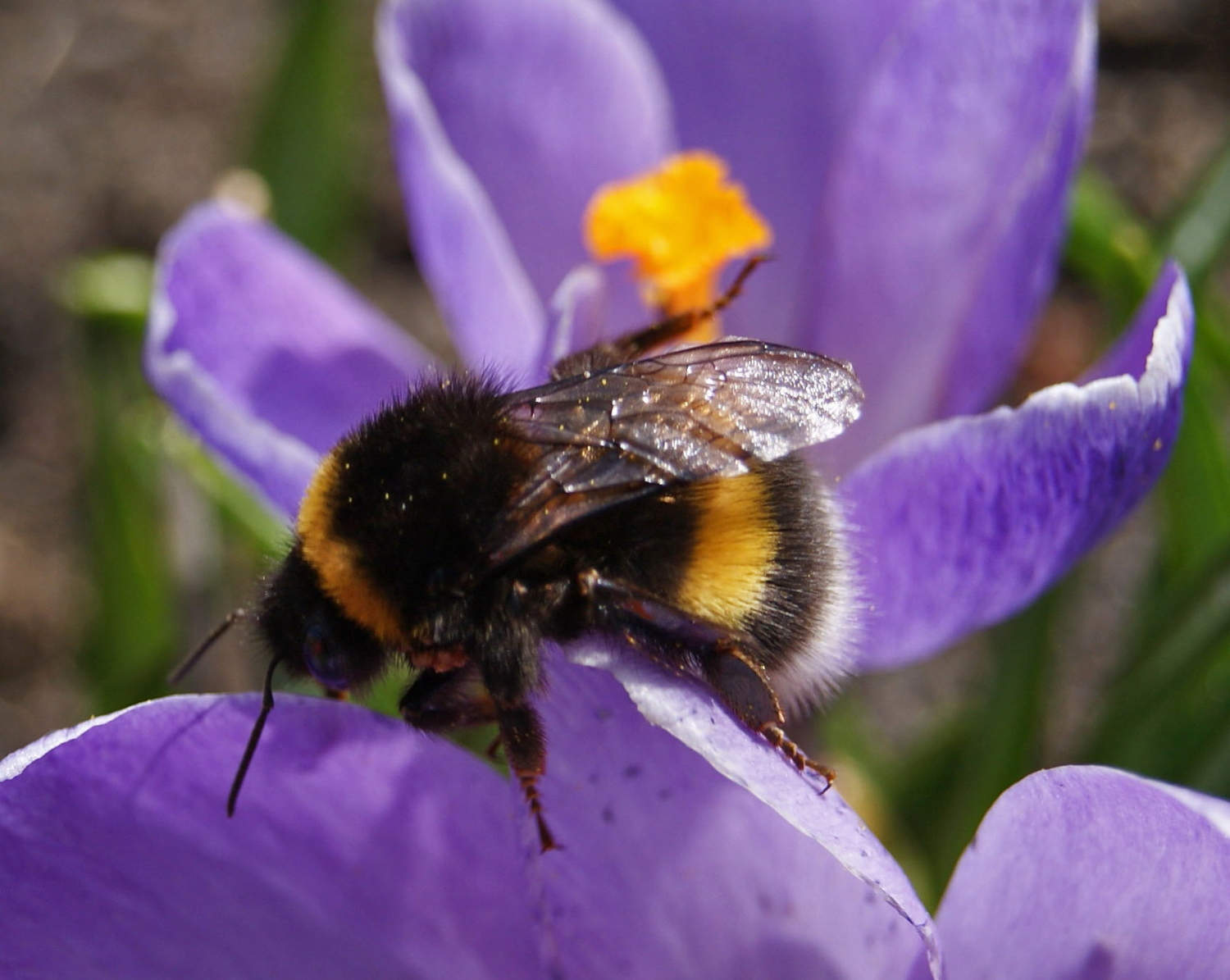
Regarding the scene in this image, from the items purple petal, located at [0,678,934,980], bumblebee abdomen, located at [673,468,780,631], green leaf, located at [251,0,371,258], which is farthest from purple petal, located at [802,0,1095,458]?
green leaf, located at [251,0,371,258]

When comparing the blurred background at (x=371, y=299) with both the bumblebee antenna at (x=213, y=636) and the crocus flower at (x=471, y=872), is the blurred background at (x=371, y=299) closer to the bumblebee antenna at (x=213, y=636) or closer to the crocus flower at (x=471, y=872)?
the bumblebee antenna at (x=213, y=636)

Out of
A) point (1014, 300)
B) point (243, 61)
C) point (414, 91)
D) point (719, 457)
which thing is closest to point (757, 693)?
point (719, 457)

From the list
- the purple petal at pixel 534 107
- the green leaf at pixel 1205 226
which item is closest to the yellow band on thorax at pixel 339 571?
the purple petal at pixel 534 107

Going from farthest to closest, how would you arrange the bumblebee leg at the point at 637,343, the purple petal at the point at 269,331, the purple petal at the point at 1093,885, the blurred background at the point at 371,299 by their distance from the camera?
the blurred background at the point at 371,299, the purple petal at the point at 269,331, the bumblebee leg at the point at 637,343, the purple petal at the point at 1093,885

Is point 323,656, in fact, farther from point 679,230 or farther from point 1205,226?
point 1205,226

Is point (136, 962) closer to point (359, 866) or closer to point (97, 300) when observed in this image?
point (359, 866)

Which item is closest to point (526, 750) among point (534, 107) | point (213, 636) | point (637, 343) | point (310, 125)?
point (213, 636)

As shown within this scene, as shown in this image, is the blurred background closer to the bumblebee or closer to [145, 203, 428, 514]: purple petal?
[145, 203, 428, 514]: purple petal
